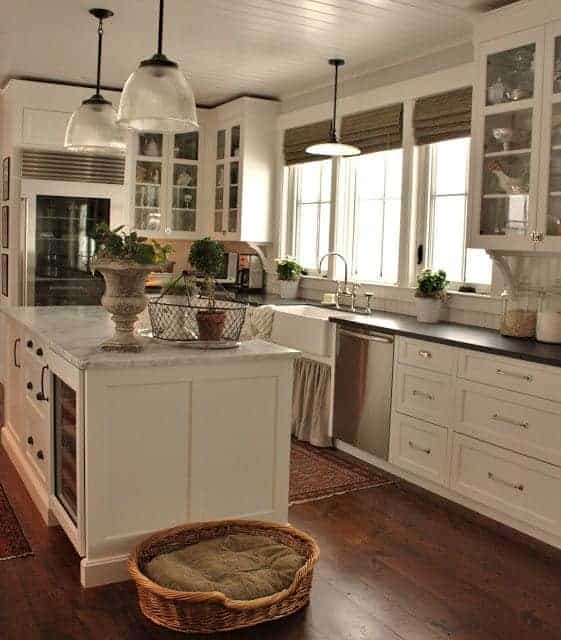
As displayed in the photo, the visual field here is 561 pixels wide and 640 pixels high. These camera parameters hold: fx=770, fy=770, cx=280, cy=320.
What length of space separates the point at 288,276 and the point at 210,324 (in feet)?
10.3

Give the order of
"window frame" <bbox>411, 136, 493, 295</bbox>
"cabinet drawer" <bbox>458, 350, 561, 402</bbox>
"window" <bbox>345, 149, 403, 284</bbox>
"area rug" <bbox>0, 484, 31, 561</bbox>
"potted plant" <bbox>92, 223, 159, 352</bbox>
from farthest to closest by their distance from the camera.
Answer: "window" <bbox>345, 149, 403, 284</bbox> → "window frame" <bbox>411, 136, 493, 295</bbox> → "cabinet drawer" <bbox>458, 350, 561, 402</bbox> → "area rug" <bbox>0, 484, 31, 561</bbox> → "potted plant" <bbox>92, 223, 159, 352</bbox>

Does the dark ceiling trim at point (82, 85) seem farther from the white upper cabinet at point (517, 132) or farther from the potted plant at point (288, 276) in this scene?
the white upper cabinet at point (517, 132)

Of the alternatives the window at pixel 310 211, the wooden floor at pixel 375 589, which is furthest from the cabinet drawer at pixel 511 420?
the window at pixel 310 211

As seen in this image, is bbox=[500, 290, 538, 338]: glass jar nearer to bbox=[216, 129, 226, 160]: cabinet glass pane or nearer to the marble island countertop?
the marble island countertop

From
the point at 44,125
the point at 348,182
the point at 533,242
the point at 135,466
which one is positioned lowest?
the point at 135,466

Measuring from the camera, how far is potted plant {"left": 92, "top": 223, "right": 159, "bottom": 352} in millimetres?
3010

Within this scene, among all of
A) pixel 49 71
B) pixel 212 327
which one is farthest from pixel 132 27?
pixel 212 327

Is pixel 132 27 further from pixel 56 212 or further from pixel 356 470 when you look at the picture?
pixel 356 470

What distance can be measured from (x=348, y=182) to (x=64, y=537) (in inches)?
137

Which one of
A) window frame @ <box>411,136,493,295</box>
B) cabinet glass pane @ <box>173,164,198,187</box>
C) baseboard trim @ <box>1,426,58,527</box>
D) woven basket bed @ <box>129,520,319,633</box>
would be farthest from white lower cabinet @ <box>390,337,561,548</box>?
cabinet glass pane @ <box>173,164,198,187</box>

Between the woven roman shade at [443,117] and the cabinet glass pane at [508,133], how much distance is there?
0.52 meters

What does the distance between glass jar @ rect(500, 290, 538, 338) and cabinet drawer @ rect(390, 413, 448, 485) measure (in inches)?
25.7

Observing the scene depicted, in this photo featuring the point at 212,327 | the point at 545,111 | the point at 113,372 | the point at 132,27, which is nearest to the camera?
the point at 113,372

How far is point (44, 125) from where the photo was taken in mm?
6234
